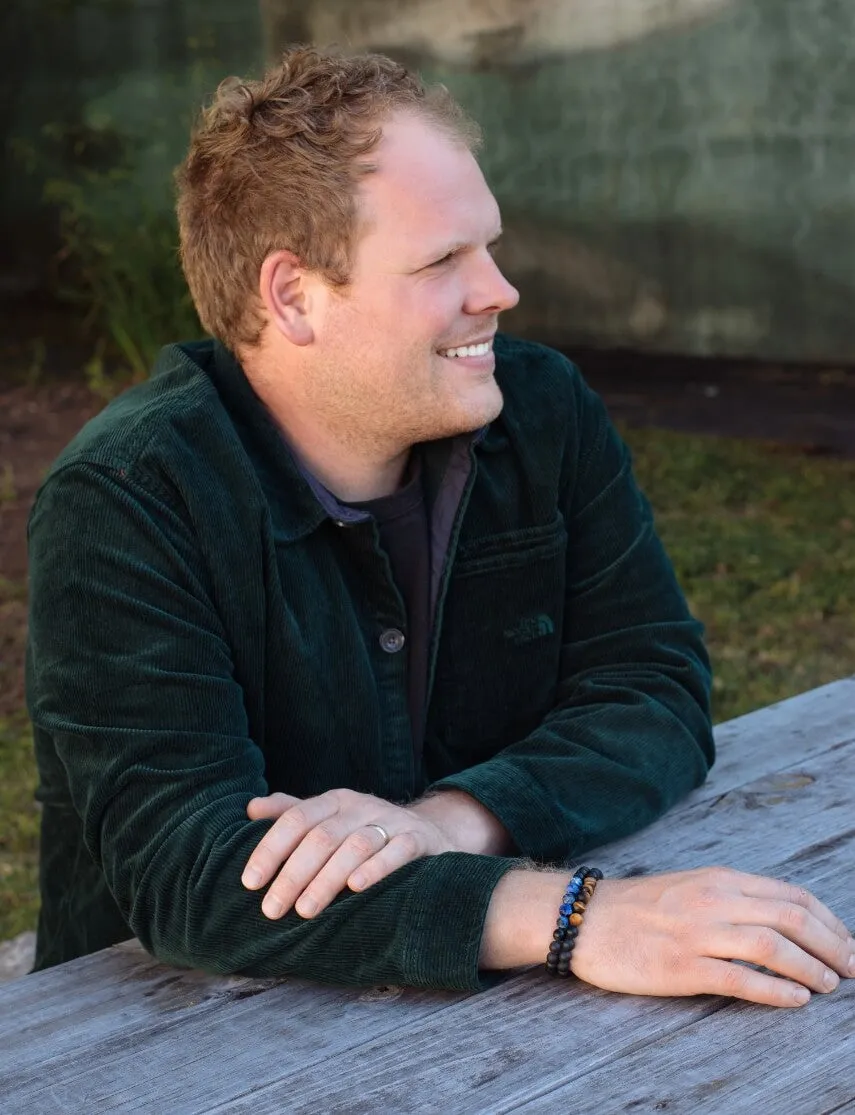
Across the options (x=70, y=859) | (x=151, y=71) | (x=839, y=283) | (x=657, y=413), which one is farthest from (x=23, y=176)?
(x=70, y=859)

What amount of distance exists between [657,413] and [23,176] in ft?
13.3

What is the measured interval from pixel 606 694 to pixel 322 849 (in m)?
0.74

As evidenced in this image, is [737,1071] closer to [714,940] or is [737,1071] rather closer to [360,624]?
[714,940]

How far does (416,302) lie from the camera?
2.40 m

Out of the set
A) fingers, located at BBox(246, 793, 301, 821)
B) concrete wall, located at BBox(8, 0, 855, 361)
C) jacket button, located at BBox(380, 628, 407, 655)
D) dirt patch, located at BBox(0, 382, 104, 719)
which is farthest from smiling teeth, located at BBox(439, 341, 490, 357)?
concrete wall, located at BBox(8, 0, 855, 361)

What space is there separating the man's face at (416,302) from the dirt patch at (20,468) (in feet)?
10.5

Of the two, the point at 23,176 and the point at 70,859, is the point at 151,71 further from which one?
the point at 70,859

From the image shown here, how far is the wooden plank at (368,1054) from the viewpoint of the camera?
1.59m

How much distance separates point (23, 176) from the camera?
9492 mm

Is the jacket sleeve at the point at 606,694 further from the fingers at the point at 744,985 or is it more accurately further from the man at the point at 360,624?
the fingers at the point at 744,985

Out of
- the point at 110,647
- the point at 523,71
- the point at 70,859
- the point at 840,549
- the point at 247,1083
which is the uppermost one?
the point at 523,71

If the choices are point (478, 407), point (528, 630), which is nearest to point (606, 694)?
point (528, 630)

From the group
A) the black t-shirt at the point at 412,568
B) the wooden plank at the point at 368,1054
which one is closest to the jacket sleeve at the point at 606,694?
the black t-shirt at the point at 412,568

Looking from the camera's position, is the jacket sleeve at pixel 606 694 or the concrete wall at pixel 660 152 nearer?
the jacket sleeve at pixel 606 694
